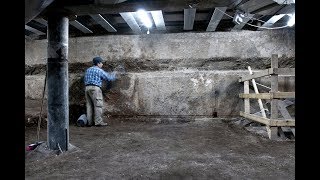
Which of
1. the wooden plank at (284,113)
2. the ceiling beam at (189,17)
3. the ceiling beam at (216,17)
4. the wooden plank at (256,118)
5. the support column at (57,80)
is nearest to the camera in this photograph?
the support column at (57,80)

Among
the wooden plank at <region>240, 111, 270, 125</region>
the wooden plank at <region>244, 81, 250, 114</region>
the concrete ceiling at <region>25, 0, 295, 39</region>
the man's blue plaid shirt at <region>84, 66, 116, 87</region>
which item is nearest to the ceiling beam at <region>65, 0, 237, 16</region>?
the concrete ceiling at <region>25, 0, 295, 39</region>

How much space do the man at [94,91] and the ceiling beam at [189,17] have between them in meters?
2.58

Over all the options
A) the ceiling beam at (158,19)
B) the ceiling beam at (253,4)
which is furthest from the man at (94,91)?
the ceiling beam at (253,4)

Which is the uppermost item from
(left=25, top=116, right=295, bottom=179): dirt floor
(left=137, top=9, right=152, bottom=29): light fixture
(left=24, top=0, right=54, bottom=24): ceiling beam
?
(left=137, top=9, right=152, bottom=29): light fixture

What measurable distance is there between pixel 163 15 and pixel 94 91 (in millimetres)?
2733

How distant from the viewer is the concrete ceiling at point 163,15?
3.72 m

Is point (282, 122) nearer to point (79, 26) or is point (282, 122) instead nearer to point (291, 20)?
point (291, 20)

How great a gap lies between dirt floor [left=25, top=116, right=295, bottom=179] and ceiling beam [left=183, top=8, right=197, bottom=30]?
2.74 m

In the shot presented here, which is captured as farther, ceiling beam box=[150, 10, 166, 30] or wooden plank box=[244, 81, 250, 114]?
wooden plank box=[244, 81, 250, 114]

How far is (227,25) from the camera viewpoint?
7.12m

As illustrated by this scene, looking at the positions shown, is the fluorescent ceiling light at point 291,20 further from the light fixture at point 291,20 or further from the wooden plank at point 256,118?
the wooden plank at point 256,118

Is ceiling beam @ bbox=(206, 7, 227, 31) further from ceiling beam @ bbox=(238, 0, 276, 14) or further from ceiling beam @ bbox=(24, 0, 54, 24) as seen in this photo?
ceiling beam @ bbox=(24, 0, 54, 24)

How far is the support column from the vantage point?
12.6 feet
